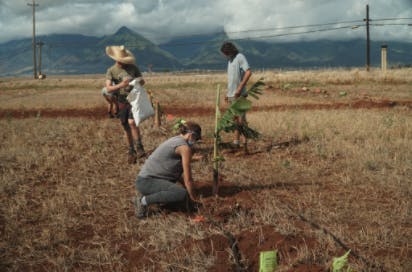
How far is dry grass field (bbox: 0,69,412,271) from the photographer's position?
148 inches

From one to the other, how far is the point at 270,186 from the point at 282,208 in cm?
109

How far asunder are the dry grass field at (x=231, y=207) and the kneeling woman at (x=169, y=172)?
220 mm

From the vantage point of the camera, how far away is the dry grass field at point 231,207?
12.3 feet

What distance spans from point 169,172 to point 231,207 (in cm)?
87

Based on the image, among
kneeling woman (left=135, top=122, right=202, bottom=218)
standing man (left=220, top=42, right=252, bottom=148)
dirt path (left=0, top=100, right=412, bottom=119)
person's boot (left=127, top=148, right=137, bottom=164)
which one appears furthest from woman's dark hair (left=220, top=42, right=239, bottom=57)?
dirt path (left=0, top=100, right=412, bottom=119)

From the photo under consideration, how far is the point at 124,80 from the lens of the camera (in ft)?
23.5

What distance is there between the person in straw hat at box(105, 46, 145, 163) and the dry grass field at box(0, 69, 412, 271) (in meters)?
0.64

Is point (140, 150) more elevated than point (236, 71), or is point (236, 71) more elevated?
point (236, 71)

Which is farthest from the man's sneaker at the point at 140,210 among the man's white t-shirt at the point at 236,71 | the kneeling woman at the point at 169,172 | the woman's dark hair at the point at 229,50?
the woman's dark hair at the point at 229,50

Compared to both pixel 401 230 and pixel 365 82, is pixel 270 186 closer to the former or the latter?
pixel 401 230

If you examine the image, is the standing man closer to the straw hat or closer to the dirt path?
the straw hat

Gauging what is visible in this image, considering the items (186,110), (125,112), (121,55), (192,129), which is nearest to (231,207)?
(192,129)

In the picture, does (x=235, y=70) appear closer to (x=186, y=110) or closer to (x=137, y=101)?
(x=137, y=101)

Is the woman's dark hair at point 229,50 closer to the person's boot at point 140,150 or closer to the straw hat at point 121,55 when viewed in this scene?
the straw hat at point 121,55
